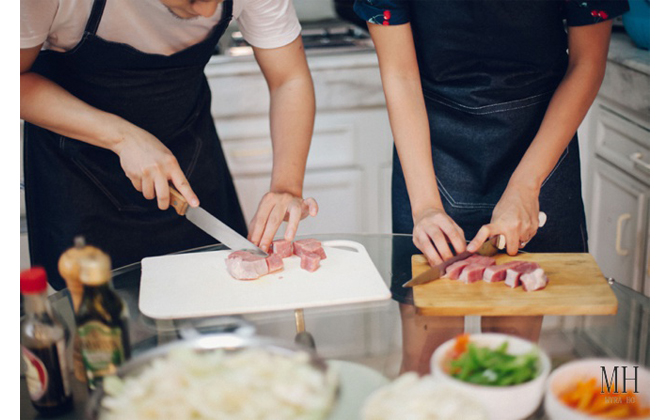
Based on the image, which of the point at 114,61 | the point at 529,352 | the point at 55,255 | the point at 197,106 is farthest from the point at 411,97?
the point at 55,255

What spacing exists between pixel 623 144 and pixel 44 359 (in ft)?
6.28

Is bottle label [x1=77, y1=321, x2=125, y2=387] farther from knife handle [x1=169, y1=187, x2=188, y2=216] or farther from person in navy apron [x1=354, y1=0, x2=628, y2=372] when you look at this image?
person in navy apron [x1=354, y1=0, x2=628, y2=372]

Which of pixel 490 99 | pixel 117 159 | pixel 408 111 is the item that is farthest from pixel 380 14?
pixel 117 159

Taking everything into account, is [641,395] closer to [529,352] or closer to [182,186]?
[529,352]

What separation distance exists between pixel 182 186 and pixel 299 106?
383 mm

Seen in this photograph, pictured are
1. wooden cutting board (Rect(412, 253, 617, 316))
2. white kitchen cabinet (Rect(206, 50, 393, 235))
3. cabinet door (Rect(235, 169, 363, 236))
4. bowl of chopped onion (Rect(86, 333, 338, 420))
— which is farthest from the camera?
cabinet door (Rect(235, 169, 363, 236))

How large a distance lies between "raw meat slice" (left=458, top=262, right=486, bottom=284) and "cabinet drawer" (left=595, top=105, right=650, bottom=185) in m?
1.07

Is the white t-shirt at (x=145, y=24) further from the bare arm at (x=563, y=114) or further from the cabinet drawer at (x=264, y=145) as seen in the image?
the cabinet drawer at (x=264, y=145)

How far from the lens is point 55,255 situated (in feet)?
5.09

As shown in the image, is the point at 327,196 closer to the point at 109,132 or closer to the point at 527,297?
the point at 109,132

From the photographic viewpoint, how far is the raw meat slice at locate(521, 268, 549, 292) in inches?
45.5

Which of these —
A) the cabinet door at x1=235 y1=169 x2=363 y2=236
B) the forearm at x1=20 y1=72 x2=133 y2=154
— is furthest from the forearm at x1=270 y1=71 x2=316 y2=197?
the cabinet door at x1=235 y1=169 x2=363 y2=236

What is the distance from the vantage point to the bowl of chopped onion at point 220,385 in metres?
0.72

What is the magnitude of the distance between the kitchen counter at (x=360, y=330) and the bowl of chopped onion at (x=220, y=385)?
126 mm
